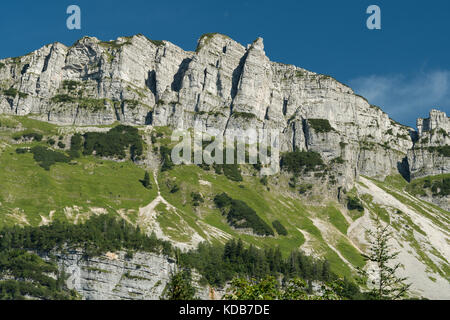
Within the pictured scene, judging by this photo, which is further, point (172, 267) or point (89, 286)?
point (172, 267)

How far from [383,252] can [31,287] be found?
151 meters

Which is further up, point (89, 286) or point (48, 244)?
point (48, 244)

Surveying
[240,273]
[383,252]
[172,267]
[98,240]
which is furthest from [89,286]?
[383,252]

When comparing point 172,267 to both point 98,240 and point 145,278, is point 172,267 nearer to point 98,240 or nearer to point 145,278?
point 145,278

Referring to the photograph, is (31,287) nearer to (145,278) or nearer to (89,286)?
(89,286)
